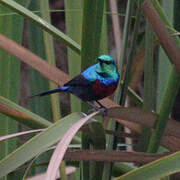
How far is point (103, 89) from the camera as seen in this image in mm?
1463

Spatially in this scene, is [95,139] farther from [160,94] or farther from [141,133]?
[160,94]

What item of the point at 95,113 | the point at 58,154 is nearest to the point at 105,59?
the point at 95,113

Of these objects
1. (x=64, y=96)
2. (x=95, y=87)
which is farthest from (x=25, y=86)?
(x=95, y=87)

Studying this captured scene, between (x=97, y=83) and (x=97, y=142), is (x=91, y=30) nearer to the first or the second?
(x=97, y=142)

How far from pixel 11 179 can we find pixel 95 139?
299 mm

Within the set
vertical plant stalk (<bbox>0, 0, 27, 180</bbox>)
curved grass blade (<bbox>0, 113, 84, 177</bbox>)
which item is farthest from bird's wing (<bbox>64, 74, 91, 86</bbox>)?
curved grass blade (<bbox>0, 113, 84, 177</bbox>)

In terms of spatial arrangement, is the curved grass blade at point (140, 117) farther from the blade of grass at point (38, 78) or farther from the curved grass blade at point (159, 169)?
the blade of grass at point (38, 78)

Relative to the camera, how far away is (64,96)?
3.06 meters

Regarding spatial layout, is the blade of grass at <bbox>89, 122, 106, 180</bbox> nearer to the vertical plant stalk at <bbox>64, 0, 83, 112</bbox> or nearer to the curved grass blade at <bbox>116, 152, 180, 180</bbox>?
the curved grass blade at <bbox>116, 152, 180, 180</bbox>

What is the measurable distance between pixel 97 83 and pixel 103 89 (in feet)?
0.21

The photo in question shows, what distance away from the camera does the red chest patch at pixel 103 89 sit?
1.44 m

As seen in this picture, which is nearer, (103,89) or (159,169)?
(159,169)

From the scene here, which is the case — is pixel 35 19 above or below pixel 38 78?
above

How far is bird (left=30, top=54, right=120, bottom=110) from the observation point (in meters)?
1.43
